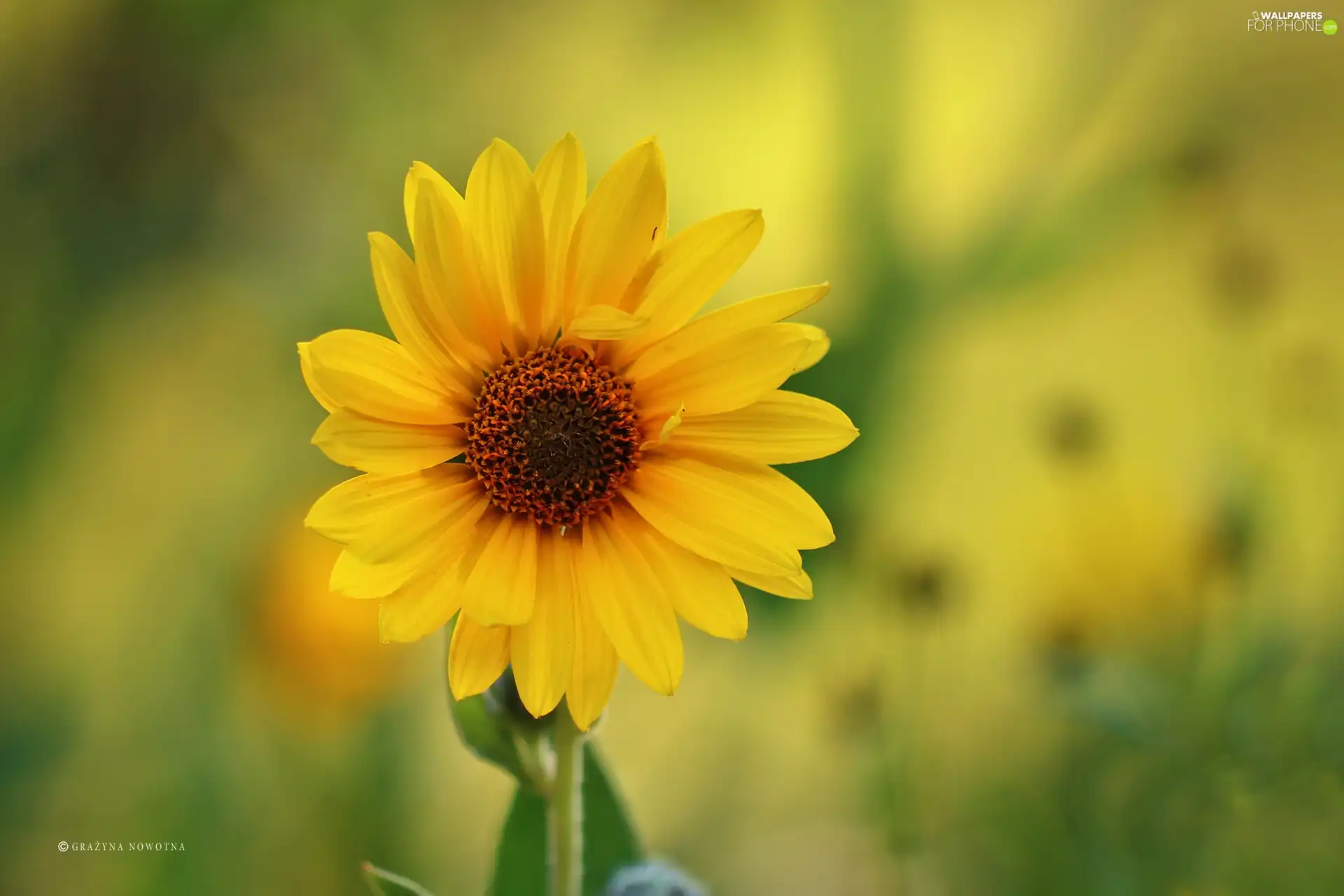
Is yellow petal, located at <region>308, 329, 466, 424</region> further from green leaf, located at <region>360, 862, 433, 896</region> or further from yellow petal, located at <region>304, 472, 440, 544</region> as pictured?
green leaf, located at <region>360, 862, 433, 896</region>

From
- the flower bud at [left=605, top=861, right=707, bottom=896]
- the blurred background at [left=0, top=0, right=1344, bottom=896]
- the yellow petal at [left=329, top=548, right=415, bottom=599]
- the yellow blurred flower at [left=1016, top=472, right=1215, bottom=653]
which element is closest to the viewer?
the yellow petal at [left=329, top=548, right=415, bottom=599]

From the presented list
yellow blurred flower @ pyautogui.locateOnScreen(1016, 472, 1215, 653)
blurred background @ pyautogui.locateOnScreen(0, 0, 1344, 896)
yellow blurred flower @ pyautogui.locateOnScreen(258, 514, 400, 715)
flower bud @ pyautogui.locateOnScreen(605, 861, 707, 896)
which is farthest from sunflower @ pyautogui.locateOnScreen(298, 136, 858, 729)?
yellow blurred flower @ pyautogui.locateOnScreen(1016, 472, 1215, 653)

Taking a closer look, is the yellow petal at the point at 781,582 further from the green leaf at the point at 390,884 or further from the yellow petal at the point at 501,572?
the green leaf at the point at 390,884

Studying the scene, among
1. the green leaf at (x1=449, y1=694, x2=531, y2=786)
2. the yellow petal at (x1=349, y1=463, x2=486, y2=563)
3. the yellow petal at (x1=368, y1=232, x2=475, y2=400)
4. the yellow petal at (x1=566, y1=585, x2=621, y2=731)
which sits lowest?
the green leaf at (x1=449, y1=694, x2=531, y2=786)

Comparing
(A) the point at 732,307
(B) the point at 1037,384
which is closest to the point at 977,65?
(B) the point at 1037,384

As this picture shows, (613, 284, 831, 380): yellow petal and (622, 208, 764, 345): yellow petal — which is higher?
(622, 208, 764, 345): yellow petal

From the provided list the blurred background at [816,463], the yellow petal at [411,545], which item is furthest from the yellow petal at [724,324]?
the blurred background at [816,463]

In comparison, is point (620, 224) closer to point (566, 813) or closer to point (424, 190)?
point (424, 190)

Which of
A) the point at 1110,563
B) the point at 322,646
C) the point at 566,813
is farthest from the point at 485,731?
the point at 1110,563
